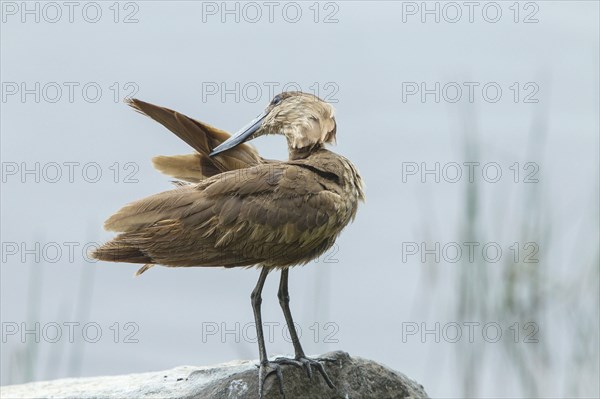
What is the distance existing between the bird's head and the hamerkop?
13mm

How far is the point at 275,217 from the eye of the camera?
6.70m

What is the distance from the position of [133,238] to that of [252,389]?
107 cm

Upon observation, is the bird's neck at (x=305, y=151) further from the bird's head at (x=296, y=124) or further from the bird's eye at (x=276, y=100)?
the bird's eye at (x=276, y=100)

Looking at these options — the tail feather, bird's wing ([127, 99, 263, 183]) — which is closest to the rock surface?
the tail feather

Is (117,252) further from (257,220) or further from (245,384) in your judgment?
(245,384)

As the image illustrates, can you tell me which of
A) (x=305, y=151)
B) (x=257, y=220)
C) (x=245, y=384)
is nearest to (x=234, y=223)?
(x=257, y=220)

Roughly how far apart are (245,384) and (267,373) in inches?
5.4

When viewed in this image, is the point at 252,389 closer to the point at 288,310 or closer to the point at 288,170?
the point at 288,310

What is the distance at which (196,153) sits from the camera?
7.38m

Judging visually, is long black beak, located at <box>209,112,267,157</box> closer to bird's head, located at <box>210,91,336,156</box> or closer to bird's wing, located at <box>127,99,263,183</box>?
bird's head, located at <box>210,91,336,156</box>

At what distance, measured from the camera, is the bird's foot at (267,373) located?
21.7 feet

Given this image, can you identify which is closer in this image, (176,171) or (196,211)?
(196,211)

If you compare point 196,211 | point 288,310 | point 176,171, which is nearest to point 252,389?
point 288,310

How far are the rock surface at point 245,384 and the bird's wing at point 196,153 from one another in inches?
47.3
